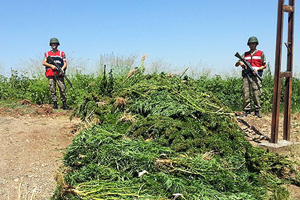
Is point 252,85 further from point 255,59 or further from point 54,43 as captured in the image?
point 54,43

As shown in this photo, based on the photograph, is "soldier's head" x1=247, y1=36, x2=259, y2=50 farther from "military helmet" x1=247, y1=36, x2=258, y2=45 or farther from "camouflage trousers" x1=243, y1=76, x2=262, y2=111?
"camouflage trousers" x1=243, y1=76, x2=262, y2=111

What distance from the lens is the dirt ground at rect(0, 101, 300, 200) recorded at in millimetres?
4129

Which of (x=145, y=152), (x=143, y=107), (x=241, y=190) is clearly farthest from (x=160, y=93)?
(x=241, y=190)

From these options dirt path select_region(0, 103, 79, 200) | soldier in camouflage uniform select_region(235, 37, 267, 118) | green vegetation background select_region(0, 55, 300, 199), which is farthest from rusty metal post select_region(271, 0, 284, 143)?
dirt path select_region(0, 103, 79, 200)

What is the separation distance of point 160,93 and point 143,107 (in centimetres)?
38

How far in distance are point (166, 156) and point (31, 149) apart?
11.5 feet

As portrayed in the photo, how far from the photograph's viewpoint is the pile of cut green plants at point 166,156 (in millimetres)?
2697

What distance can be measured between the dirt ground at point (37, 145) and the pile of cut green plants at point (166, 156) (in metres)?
0.41

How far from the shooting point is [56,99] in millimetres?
9742

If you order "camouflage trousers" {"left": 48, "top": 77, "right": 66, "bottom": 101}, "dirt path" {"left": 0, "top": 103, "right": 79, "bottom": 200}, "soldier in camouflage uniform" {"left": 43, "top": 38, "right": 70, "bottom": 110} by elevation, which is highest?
"soldier in camouflage uniform" {"left": 43, "top": 38, "right": 70, "bottom": 110}

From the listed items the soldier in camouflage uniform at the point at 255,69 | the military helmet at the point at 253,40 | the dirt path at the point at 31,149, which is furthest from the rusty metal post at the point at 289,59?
the dirt path at the point at 31,149

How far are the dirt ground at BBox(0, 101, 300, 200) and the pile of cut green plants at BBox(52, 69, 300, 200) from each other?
1.33ft

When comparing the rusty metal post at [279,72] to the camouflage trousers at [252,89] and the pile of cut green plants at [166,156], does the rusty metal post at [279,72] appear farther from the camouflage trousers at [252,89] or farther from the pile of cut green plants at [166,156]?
the camouflage trousers at [252,89]

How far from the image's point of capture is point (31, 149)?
5.76 metres
